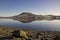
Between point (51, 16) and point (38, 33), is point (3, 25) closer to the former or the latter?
point (38, 33)

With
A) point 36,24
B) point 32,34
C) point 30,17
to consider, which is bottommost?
point 32,34

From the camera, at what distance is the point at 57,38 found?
5.03 m

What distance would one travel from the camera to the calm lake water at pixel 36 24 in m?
5.21

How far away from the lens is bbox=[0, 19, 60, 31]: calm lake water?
521 cm

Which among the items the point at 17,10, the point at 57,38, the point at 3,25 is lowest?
the point at 57,38

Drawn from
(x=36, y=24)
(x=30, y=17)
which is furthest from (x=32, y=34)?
(x=30, y=17)

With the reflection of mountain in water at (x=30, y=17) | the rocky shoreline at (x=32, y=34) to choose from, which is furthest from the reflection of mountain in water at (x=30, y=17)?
the rocky shoreline at (x=32, y=34)

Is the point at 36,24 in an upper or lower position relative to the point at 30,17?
lower

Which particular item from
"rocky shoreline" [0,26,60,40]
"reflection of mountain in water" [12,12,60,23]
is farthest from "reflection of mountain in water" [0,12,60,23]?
"rocky shoreline" [0,26,60,40]

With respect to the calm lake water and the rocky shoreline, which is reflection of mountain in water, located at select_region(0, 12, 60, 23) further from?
the rocky shoreline

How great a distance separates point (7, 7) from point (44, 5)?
3.75ft

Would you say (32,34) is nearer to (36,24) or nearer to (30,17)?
(36,24)

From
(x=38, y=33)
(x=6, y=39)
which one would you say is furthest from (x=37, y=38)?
(x=6, y=39)

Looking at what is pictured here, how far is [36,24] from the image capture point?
17.1 feet
